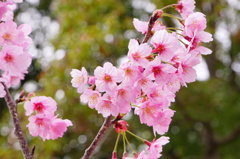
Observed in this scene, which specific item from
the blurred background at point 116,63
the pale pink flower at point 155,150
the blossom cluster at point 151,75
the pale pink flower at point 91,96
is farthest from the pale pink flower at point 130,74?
the blurred background at point 116,63

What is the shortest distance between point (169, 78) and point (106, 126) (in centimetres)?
17

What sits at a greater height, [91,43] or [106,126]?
[106,126]

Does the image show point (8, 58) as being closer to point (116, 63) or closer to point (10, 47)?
point (10, 47)

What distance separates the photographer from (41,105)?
3.07ft

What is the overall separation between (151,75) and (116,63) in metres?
3.99

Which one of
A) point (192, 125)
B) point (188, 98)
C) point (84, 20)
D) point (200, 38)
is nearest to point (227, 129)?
point (192, 125)

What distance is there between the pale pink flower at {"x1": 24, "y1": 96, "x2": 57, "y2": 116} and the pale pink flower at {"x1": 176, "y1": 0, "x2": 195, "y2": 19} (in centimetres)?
38

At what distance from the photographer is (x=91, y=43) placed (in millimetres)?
4348

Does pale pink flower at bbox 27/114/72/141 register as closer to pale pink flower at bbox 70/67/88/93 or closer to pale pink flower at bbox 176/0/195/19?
pale pink flower at bbox 70/67/88/93

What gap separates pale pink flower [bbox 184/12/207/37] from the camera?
0.83 metres

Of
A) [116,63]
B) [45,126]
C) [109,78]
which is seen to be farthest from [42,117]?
[116,63]

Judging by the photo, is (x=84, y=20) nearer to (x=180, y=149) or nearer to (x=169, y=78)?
(x=180, y=149)

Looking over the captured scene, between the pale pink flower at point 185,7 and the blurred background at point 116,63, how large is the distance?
330 cm

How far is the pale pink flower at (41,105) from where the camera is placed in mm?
922
